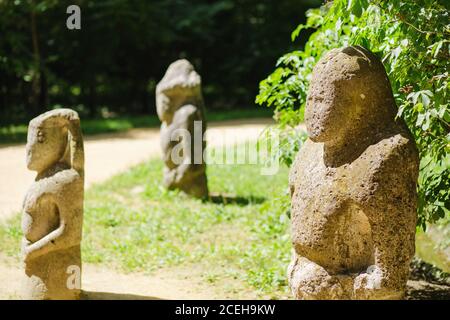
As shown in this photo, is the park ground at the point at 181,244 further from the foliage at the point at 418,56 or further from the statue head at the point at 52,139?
the foliage at the point at 418,56

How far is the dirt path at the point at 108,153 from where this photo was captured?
11.1 meters

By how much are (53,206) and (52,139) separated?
616 mm

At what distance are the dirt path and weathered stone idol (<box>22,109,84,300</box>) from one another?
3.94m

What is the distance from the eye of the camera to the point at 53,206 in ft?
17.7

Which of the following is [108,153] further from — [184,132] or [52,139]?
[52,139]

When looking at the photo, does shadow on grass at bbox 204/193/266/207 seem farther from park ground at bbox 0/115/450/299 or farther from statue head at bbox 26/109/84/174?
statue head at bbox 26/109/84/174

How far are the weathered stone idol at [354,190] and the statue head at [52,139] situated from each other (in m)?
2.40

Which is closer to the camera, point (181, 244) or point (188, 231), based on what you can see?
point (181, 244)

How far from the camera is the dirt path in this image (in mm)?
11102

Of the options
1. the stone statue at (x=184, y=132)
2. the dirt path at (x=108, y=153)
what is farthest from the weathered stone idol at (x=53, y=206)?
the stone statue at (x=184, y=132)

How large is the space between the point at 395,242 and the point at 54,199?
3.13 m

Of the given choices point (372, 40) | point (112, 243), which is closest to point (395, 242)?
point (372, 40)

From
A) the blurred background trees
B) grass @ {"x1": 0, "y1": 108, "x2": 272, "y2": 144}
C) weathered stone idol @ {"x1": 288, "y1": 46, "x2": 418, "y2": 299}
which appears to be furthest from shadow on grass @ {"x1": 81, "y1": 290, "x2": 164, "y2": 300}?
Answer: the blurred background trees


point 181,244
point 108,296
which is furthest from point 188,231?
point 108,296
